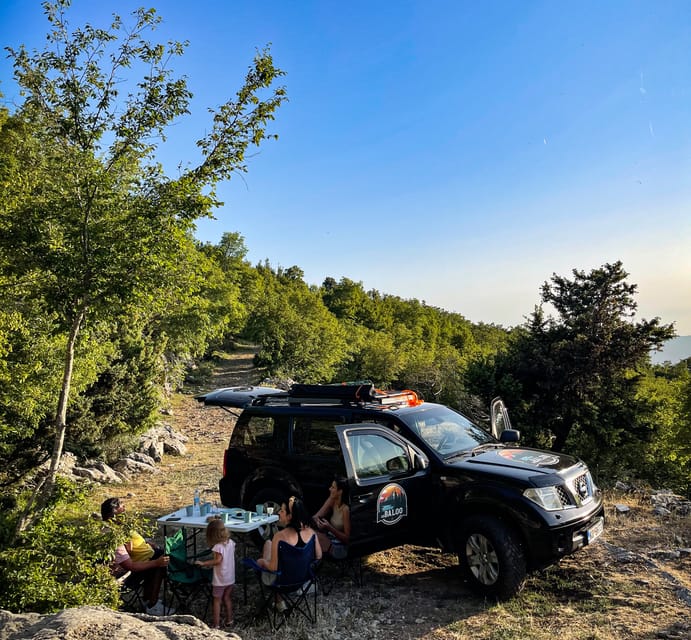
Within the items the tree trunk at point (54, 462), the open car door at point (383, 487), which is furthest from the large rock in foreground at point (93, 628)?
the open car door at point (383, 487)

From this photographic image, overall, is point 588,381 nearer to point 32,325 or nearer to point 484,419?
point 484,419

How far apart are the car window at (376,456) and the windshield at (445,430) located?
39 cm

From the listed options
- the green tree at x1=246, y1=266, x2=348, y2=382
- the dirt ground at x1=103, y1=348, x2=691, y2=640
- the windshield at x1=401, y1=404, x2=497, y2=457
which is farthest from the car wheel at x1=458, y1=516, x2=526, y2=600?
the green tree at x1=246, y1=266, x2=348, y2=382

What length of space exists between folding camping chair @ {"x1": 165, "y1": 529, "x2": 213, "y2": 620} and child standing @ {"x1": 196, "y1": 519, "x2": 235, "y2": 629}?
0.81 ft

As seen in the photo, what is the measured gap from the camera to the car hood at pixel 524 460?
539cm

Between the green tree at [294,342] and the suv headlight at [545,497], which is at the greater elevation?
the green tree at [294,342]

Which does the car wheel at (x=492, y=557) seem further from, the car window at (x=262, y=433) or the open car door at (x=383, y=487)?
the car window at (x=262, y=433)

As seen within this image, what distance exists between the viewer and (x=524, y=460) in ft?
18.5

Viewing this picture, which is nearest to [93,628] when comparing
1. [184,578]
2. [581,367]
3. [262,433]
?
[184,578]

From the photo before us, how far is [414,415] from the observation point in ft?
20.4

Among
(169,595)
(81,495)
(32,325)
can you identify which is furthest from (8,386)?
(169,595)

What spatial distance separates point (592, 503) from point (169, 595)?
476 cm

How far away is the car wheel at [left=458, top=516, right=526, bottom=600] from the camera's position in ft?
16.2

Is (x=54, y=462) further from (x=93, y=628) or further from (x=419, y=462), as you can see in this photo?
(x=419, y=462)
